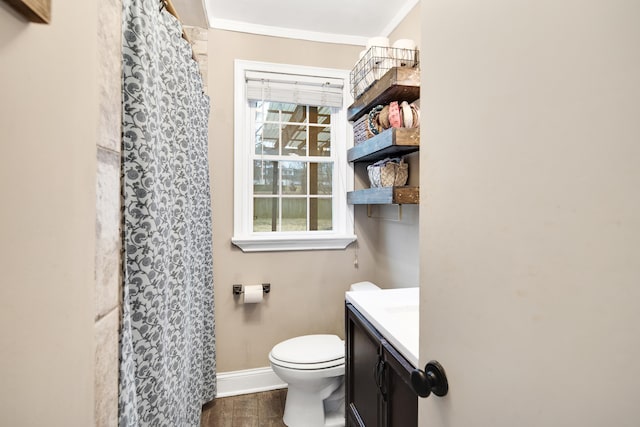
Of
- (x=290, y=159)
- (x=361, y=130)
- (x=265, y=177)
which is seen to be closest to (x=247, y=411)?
(x=265, y=177)

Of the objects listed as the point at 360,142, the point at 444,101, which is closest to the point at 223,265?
the point at 360,142

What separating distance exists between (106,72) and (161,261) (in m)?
0.61

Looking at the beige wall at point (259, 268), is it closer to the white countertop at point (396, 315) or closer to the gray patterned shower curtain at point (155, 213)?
the gray patterned shower curtain at point (155, 213)

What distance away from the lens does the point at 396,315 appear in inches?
54.0

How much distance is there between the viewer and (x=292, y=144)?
94.1 inches

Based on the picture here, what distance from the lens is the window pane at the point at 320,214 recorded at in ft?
7.96

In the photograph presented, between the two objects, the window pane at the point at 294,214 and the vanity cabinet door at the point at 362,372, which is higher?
the window pane at the point at 294,214

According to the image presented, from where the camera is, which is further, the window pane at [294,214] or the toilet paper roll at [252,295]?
the window pane at [294,214]

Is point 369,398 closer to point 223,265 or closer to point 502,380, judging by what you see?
point 502,380

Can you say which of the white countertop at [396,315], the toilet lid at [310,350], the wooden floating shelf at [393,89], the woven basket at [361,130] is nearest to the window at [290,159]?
the woven basket at [361,130]

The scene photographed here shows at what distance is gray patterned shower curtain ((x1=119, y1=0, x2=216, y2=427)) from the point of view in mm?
865

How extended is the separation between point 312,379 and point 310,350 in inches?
6.8

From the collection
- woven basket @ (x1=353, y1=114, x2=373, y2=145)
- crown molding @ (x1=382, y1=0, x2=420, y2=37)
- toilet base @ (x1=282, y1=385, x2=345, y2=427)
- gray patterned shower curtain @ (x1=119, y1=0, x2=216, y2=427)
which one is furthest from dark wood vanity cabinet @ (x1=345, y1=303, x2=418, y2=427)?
crown molding @ (x1=382, y1=0, x2=420, y2=37)

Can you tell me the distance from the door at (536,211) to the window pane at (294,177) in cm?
177
